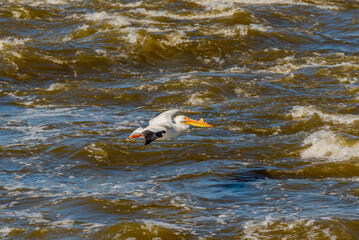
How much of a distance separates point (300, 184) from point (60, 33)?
1555 centimetres

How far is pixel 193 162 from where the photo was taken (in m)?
13.7

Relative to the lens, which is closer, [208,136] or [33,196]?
[33,196]

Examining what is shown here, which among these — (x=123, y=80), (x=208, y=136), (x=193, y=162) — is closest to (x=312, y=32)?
(x=123, y=80)

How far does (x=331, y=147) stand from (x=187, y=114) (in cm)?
436

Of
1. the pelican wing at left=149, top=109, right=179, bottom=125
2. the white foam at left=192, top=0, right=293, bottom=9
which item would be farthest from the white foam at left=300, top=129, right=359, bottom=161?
the white foam at left=192, top=0, right=293, bottom=9

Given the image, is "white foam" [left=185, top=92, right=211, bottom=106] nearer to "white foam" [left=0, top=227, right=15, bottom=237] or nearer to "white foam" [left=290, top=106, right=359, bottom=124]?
"white foam" [left=290, top=106, right=359, bottom=124]

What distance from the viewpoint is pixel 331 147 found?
13961 millimetres

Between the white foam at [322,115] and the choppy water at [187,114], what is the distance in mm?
54

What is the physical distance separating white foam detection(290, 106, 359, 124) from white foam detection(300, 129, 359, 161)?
1.41 m

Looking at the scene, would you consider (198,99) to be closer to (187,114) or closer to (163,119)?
(187,114)

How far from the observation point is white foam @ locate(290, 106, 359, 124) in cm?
1580

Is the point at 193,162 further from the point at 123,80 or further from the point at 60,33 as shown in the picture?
the point at 60,33

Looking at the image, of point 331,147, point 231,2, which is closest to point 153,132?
point 331,147

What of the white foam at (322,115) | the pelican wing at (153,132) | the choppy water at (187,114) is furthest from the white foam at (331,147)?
the pelican wing at (153,132)
